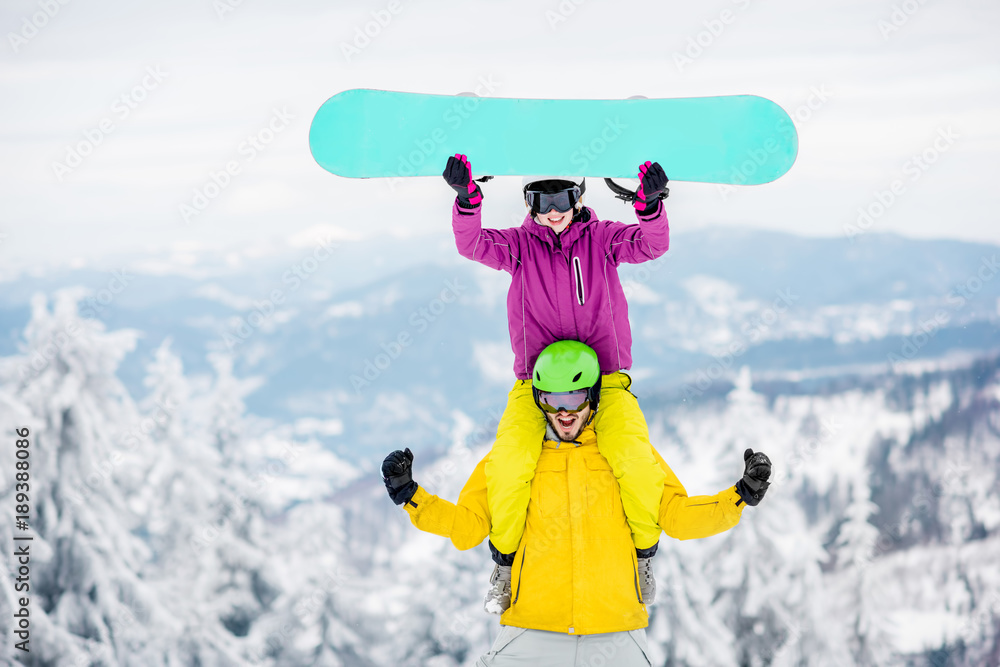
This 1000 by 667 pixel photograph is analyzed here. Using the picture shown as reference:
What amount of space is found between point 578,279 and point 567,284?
0.05m

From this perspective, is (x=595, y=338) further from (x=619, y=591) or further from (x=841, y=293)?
(x=841, y=293)

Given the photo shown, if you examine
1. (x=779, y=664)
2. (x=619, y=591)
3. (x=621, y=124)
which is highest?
(x=621, y=124)

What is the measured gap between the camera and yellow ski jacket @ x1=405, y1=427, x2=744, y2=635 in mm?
3498

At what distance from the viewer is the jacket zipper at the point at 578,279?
12.2 feet

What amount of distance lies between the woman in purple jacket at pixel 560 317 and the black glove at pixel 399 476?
1.04 ft

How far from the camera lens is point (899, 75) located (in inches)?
1273

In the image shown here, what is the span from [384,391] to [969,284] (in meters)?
32.8

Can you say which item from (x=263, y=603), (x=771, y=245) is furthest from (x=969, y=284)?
(x=263, y=603)

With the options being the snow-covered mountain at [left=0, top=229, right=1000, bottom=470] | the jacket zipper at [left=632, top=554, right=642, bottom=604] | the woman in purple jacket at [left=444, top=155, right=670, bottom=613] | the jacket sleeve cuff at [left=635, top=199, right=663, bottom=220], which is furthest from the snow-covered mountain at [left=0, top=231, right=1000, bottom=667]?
the snow-covered mountain at [left=0, top=229, right=1000, bottom=470]

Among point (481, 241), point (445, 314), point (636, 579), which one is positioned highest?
point (445, 314)

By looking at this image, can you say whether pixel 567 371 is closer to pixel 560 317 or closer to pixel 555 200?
pixel 560 317

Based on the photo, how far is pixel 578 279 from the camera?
12.2 feet

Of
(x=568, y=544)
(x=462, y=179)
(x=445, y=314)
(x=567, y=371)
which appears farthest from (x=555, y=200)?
(x=445, y=314)

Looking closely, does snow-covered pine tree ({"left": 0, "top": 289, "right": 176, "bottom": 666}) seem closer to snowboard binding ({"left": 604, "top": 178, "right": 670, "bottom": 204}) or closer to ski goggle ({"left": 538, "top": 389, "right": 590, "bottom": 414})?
snowboard binding ({"left": 604, "top": 178, "right": 670, "bottom": 204})
